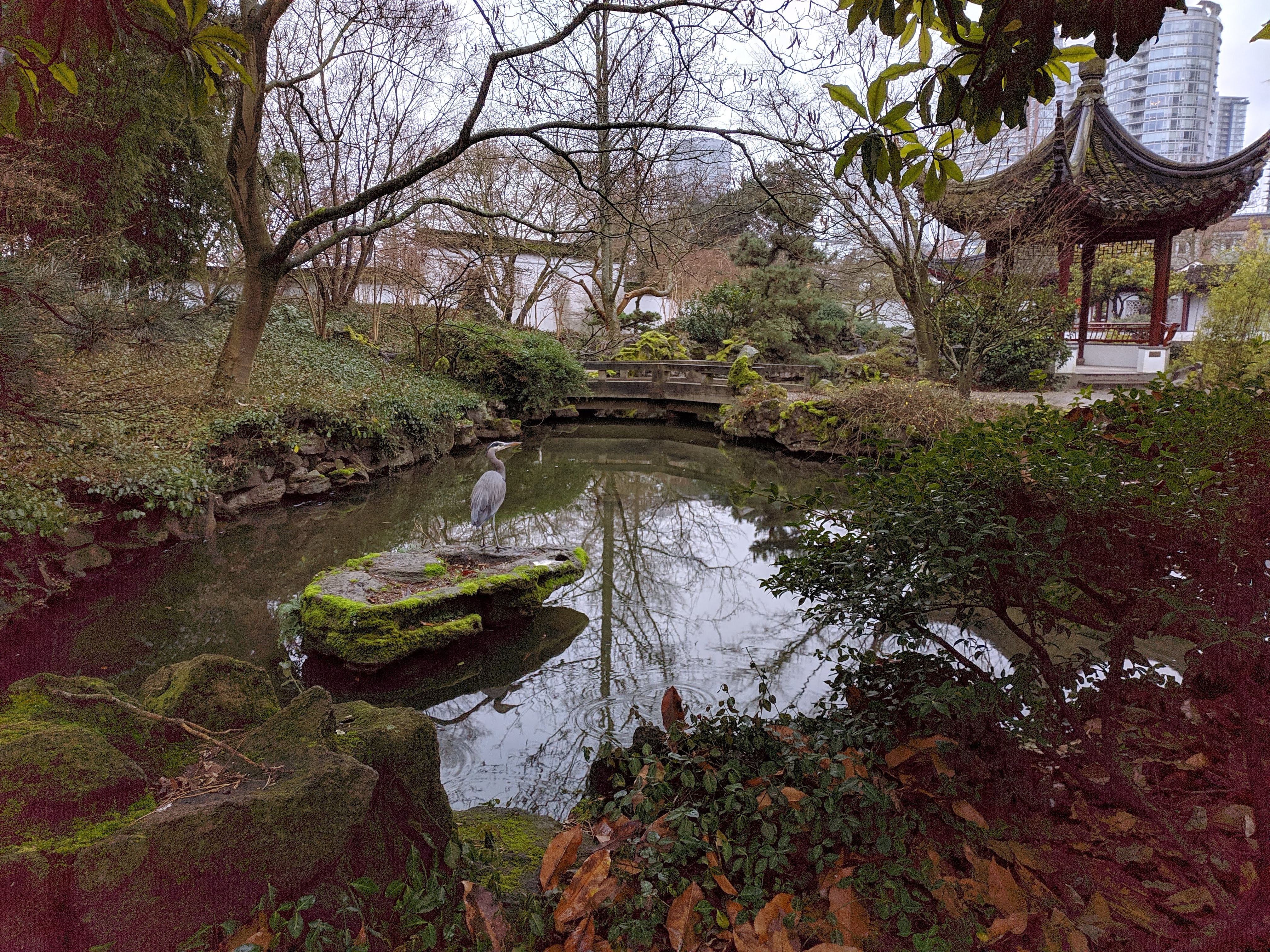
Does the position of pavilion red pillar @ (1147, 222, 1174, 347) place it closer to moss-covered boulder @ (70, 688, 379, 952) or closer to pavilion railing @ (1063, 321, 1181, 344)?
pavilion railing @ (1063, 321, 1181, 344)

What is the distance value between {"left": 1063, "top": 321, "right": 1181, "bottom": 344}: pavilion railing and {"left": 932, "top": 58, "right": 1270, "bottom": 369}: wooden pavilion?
1399 mm

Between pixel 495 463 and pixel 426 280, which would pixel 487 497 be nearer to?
pixel 495 463

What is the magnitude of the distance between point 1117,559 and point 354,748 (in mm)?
2263

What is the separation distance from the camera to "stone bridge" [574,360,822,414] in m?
14.9

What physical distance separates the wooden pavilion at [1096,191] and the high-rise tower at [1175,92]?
317mm

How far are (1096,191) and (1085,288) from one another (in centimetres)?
231

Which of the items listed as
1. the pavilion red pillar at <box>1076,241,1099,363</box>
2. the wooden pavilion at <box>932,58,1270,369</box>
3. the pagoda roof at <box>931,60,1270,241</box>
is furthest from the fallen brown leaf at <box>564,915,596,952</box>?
the pavilion red pillar at <box>1076,241,1099,363</box>

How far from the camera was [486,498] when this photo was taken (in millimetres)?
5621

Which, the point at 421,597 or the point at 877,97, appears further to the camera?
the point at 421,597

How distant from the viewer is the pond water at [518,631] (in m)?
3.78

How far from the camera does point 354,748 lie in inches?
77.5

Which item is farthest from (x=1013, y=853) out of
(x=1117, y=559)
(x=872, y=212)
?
(x=872, y=212)

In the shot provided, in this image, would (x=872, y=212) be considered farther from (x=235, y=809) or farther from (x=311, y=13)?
(x=235, y=809)

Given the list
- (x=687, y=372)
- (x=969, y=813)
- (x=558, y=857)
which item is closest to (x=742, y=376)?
(x=687, y=372)
